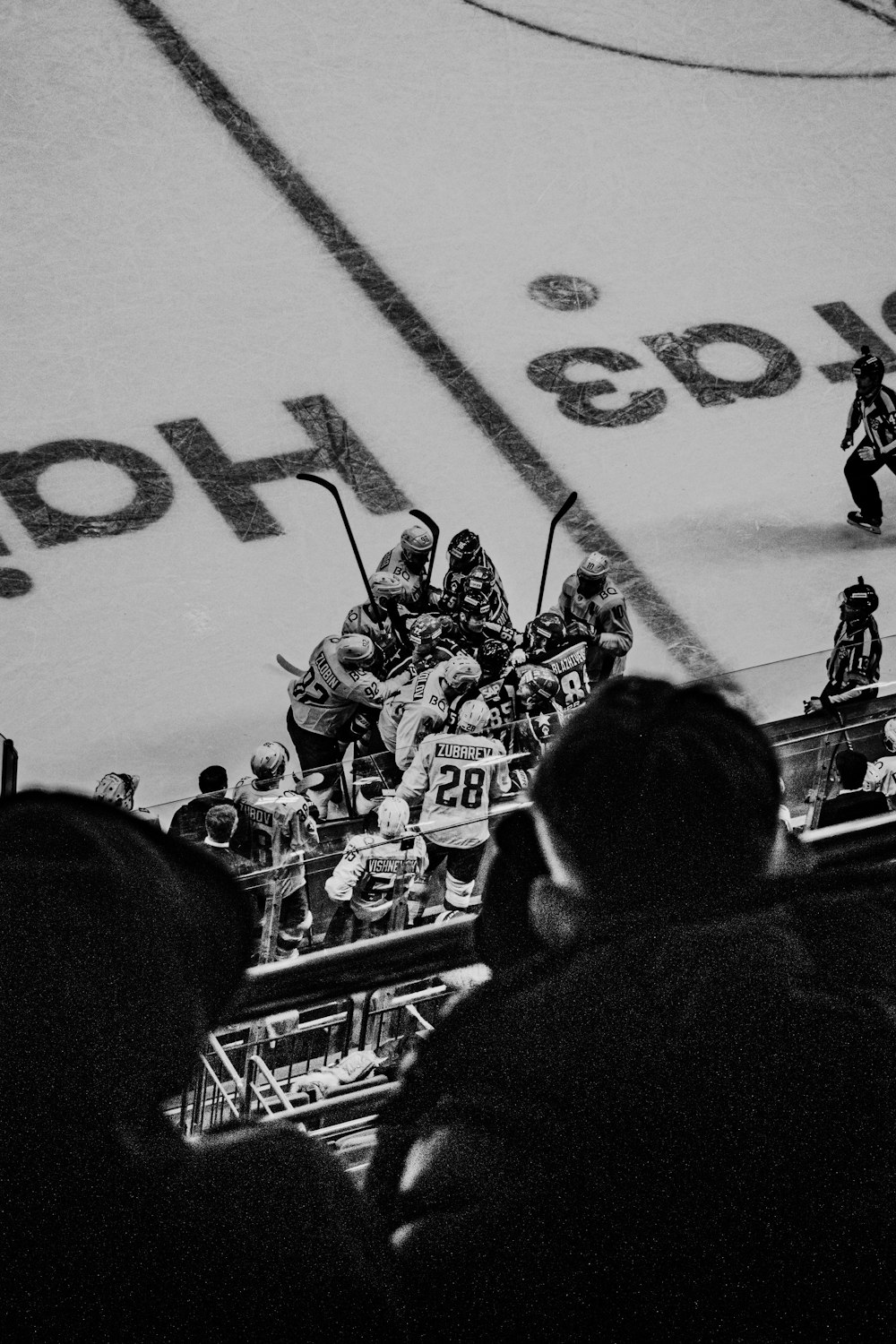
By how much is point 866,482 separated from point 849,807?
242 inches

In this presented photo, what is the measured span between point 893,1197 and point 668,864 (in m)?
0.26

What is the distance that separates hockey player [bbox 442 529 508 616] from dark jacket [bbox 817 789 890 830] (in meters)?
3.50

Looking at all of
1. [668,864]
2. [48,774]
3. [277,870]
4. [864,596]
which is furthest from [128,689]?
[668,864]

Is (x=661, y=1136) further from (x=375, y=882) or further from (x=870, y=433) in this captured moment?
(x=870, y=433)

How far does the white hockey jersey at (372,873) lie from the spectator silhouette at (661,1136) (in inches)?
80.9

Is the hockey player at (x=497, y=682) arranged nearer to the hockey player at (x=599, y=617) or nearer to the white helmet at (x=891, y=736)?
the hockey player at (x=599, y=617)

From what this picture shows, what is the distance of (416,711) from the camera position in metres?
5.94

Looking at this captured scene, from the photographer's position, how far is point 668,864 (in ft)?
3.87

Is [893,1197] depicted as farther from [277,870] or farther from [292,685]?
[292,685]

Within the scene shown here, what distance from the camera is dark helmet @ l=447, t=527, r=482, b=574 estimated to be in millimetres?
6605

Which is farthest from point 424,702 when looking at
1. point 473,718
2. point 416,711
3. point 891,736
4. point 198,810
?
point 891,736

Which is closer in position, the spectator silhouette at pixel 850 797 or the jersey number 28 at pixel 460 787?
the spectator silhouette at pixel 850 797

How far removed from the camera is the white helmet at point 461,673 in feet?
19.6

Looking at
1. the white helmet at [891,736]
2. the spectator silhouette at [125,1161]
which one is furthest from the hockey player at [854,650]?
the spectator silhouette at [125,1161]
